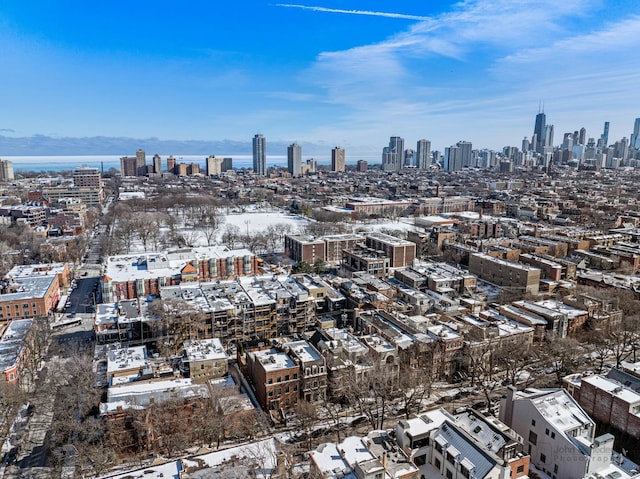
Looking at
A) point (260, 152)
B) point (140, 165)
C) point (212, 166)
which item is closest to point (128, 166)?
point (140, 165)

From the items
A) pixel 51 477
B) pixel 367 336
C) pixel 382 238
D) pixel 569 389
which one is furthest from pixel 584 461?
pixel 382 238

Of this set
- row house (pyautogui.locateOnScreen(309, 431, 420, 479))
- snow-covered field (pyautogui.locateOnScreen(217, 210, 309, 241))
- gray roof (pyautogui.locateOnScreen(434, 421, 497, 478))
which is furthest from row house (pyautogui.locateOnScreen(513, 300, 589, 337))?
snow-covered field (pyautogui.locateOnScreen(217, 210, 309, 241))

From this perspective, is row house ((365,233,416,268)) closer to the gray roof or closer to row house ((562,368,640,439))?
row house ((562,368,640,439))

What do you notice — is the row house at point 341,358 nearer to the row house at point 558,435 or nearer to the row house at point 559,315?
the row house at point 558,435

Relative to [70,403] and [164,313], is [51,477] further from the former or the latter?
[164,313]

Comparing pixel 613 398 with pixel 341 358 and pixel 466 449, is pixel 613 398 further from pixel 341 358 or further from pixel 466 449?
pixel 341 358

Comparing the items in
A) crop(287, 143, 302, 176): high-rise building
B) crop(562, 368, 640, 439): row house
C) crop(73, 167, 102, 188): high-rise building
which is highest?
crop(287, 143, 302, 176): high-rise building

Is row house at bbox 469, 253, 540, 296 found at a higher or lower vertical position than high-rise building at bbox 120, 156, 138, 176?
lower

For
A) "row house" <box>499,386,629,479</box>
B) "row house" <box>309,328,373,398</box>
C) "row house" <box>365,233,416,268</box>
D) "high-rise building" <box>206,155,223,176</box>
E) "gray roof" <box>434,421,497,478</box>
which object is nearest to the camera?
"gray roof" <box>434,421,497,478</box>

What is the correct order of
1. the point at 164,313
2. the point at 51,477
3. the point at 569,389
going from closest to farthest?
the point at 51,477
the point at 569,389
the point at 164,313

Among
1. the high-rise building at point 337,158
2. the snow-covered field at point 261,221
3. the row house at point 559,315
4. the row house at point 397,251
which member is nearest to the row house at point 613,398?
the row house at point 559,315

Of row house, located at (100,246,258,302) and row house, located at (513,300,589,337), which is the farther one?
row house, located at (100,246,258,302)
